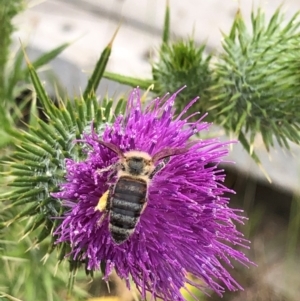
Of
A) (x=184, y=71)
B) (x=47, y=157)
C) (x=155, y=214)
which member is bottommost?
(x=155, y=214)

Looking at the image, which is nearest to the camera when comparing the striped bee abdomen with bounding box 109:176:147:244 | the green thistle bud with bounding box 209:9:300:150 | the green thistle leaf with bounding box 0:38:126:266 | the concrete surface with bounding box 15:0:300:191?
the striped bee abdomen with bounding box 109:176:147:244

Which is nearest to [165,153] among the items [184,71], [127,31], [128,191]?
[128,191]

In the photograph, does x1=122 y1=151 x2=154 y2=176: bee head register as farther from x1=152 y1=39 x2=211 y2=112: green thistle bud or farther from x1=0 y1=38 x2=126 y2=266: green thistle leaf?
x1=152 y1=39 x2=211 y2=112: green thistle bud

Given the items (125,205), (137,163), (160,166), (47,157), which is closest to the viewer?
(125,205)

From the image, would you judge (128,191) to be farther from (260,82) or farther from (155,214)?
(260,82)

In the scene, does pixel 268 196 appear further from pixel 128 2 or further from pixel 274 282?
pixel 128 2

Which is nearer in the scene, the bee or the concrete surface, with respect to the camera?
the bee

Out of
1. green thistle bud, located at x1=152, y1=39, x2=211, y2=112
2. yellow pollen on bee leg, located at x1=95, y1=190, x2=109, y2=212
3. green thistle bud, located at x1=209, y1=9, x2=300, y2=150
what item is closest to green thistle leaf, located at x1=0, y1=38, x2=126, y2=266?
yellow pollen on bee leg, located at x1=95, y1=190, x2=109, y2=212

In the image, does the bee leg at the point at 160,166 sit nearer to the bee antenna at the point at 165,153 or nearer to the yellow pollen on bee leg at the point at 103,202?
the bee antenna at the point at 165,153
